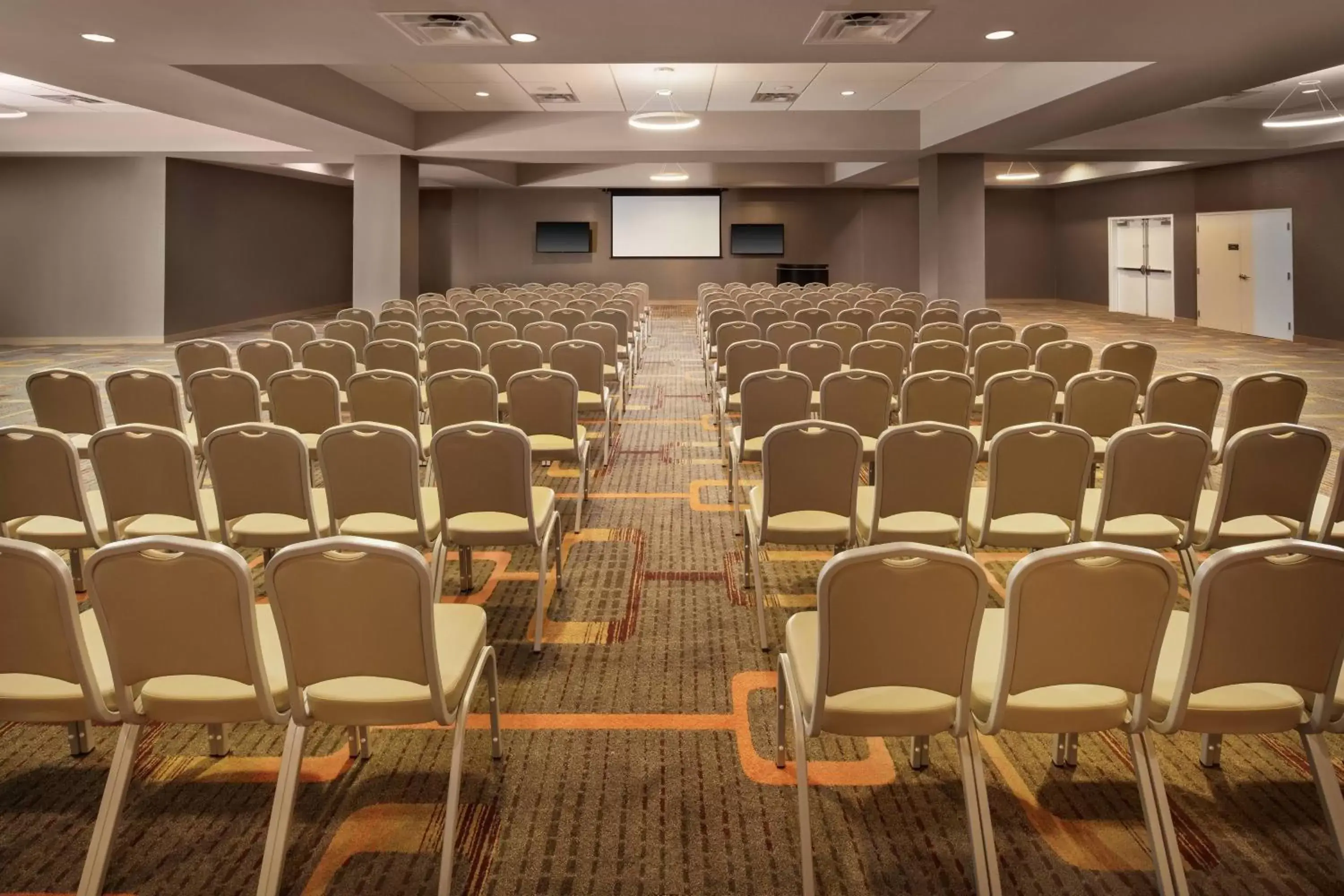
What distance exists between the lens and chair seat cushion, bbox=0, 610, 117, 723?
2557 millimetres

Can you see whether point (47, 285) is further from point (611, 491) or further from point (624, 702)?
point (624, 702)

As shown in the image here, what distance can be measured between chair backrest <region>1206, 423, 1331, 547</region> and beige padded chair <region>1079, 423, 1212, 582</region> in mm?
94

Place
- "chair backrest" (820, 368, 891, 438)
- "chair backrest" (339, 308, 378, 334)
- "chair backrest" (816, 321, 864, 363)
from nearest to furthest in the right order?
"chair backrest" (820, 368, 891, 438), "chair backrest" (816, 321, 864, 363), "chair backrest" (339, 308, 378, 334)

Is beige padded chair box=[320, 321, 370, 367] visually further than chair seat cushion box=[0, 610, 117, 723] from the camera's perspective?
Yes

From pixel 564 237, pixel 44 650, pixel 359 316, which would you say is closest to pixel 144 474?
pixel 44 650

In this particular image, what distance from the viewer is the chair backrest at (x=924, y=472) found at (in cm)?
402

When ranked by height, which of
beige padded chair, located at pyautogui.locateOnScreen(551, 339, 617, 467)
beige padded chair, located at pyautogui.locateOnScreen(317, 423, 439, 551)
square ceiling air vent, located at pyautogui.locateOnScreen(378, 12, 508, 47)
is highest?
square ceiling air vent, located at pyautogui.locateOnScreen(378, 12, 508, 47)

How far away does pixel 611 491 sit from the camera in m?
6.82

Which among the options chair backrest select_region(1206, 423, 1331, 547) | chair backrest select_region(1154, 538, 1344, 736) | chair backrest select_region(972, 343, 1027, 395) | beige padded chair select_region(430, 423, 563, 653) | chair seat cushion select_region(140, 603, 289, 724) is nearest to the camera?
chair backrest select_region(1154, 538, 1344, 736)

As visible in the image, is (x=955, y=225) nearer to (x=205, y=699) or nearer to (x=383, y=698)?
(x=383, y=698)

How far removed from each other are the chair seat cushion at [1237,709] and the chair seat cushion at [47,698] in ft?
Result: 8.74

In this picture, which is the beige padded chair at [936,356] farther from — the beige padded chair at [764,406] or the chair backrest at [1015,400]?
the beige padded chair at [764,406]

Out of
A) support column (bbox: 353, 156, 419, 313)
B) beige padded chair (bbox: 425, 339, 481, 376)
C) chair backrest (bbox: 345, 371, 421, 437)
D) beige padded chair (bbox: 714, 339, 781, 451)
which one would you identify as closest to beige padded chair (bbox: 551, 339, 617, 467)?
beige padded chair (bbox: 425, 339, 481, 376)

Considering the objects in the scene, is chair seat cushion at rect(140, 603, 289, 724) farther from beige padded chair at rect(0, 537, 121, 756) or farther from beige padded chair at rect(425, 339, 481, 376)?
beige padded chair at rect(425, 339, 481, 376)
